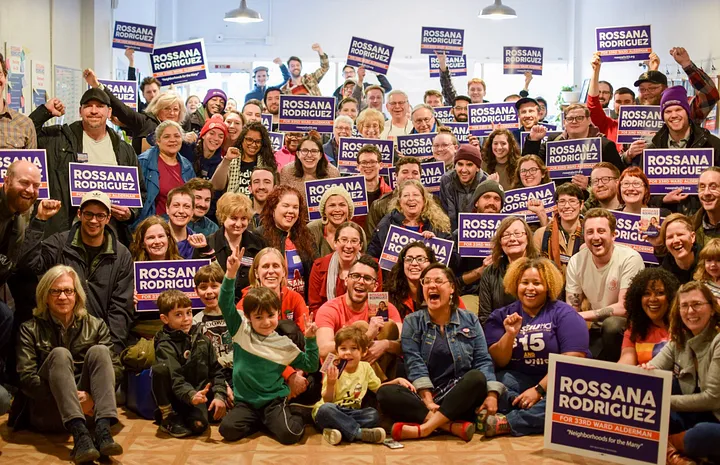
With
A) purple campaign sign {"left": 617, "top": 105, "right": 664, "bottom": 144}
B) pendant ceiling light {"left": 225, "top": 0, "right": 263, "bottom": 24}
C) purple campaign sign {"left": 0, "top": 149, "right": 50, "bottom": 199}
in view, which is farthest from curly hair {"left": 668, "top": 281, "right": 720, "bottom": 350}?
pendant ceiling light {"left": 225, "top": 0, "right": 263, "bottom": 24}

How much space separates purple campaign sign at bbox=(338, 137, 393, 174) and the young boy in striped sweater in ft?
8.73

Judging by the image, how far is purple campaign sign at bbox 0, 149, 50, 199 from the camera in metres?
6.05

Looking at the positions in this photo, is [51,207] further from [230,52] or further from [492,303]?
[230,52]

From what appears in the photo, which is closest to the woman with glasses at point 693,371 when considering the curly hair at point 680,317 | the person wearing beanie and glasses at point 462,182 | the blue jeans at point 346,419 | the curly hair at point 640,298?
the curly hair at point 680,317

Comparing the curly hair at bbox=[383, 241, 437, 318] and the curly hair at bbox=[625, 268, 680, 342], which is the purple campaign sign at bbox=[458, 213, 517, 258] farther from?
the curly hair at bbox=[625, 268, 680, 342]

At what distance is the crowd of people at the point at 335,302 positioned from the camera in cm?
511

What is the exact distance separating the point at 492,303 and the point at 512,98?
197 inches

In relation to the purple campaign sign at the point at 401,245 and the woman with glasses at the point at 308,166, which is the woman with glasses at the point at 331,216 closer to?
the purple campaign sign at the point at 401,245

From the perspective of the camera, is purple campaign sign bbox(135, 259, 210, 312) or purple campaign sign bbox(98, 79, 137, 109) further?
purple campaign sign bbox(98, 79, 137, 109)

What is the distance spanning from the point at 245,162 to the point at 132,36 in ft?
13.4

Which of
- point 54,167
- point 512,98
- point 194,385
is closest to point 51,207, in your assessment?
point 54,167

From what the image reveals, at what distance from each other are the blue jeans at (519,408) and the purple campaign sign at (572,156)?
7.76 ft

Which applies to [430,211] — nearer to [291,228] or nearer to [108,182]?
[291,228]

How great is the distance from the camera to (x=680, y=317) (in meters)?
4.91
